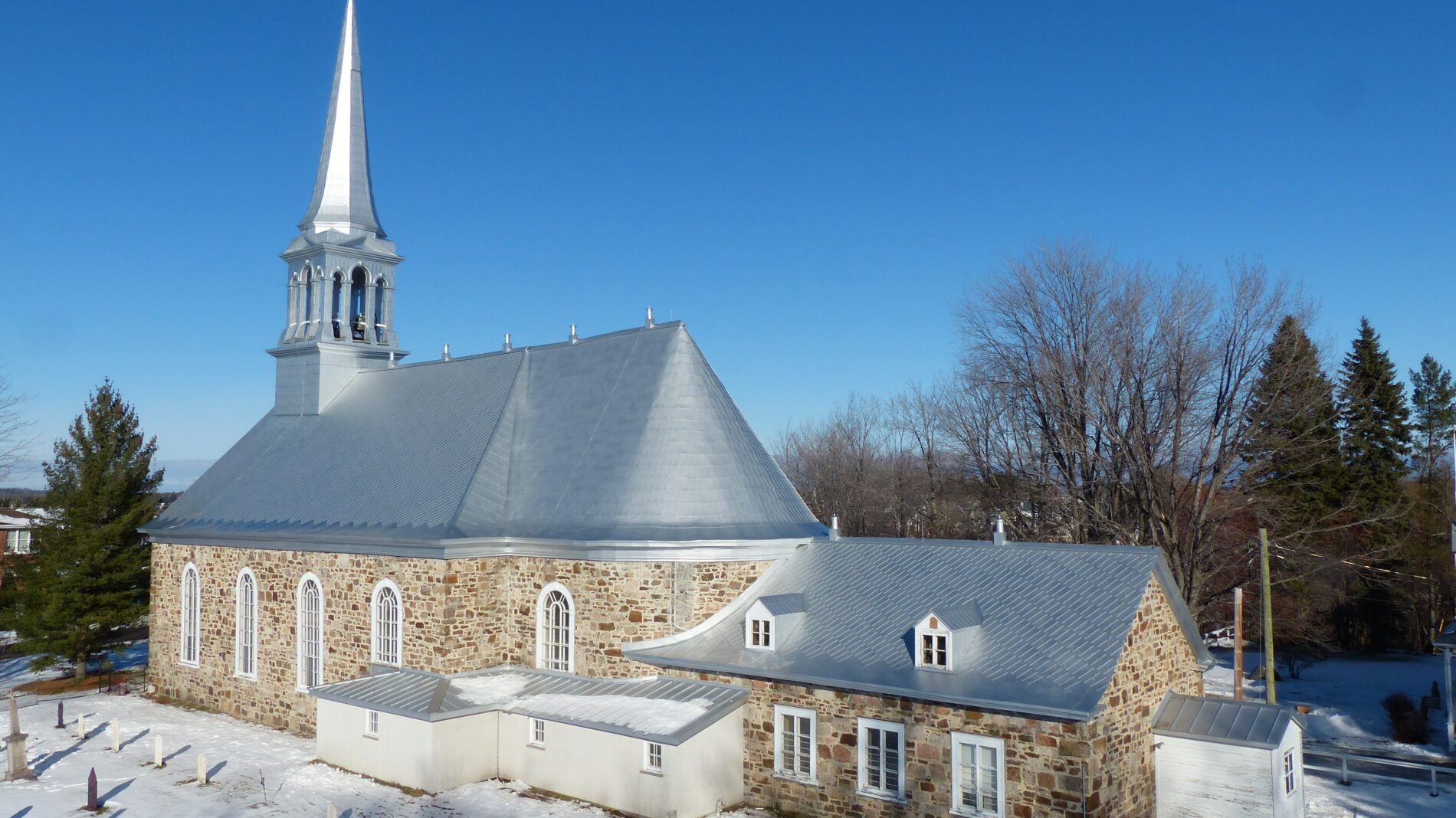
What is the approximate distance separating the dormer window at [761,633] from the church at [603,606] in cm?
5

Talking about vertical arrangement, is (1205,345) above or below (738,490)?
above

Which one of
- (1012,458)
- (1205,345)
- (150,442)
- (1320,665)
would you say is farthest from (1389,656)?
(150,442)

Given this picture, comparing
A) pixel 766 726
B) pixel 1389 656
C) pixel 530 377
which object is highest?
pixel 530 377

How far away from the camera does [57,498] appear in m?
29.5

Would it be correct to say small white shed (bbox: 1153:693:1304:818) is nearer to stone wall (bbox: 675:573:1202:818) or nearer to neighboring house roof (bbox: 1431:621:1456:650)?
stone wall (bbox: 675:573:1202:818)

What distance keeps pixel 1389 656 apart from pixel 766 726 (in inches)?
1359

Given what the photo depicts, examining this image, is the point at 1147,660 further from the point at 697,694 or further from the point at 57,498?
the point at 57,498

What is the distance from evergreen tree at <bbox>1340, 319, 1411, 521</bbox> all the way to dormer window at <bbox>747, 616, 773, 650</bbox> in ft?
106

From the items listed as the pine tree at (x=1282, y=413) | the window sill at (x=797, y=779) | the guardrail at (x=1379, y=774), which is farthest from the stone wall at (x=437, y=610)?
the pine tree at (x=1282, y=413)

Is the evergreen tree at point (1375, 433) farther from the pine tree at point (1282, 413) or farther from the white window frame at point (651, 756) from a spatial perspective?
the white window frame at point (651, 756)

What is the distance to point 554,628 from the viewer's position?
63.4 feet

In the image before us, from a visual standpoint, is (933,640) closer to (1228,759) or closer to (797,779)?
(797,779)

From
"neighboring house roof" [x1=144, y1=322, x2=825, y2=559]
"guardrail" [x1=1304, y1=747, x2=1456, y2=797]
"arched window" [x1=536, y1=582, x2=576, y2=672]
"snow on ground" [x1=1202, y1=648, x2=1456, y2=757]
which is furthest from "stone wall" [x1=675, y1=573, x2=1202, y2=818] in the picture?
"snow on ground" [x1=1202, y1=648, x2=1456, y2=757]

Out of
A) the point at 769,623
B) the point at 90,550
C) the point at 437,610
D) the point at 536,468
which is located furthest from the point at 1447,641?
the point at 90,550
